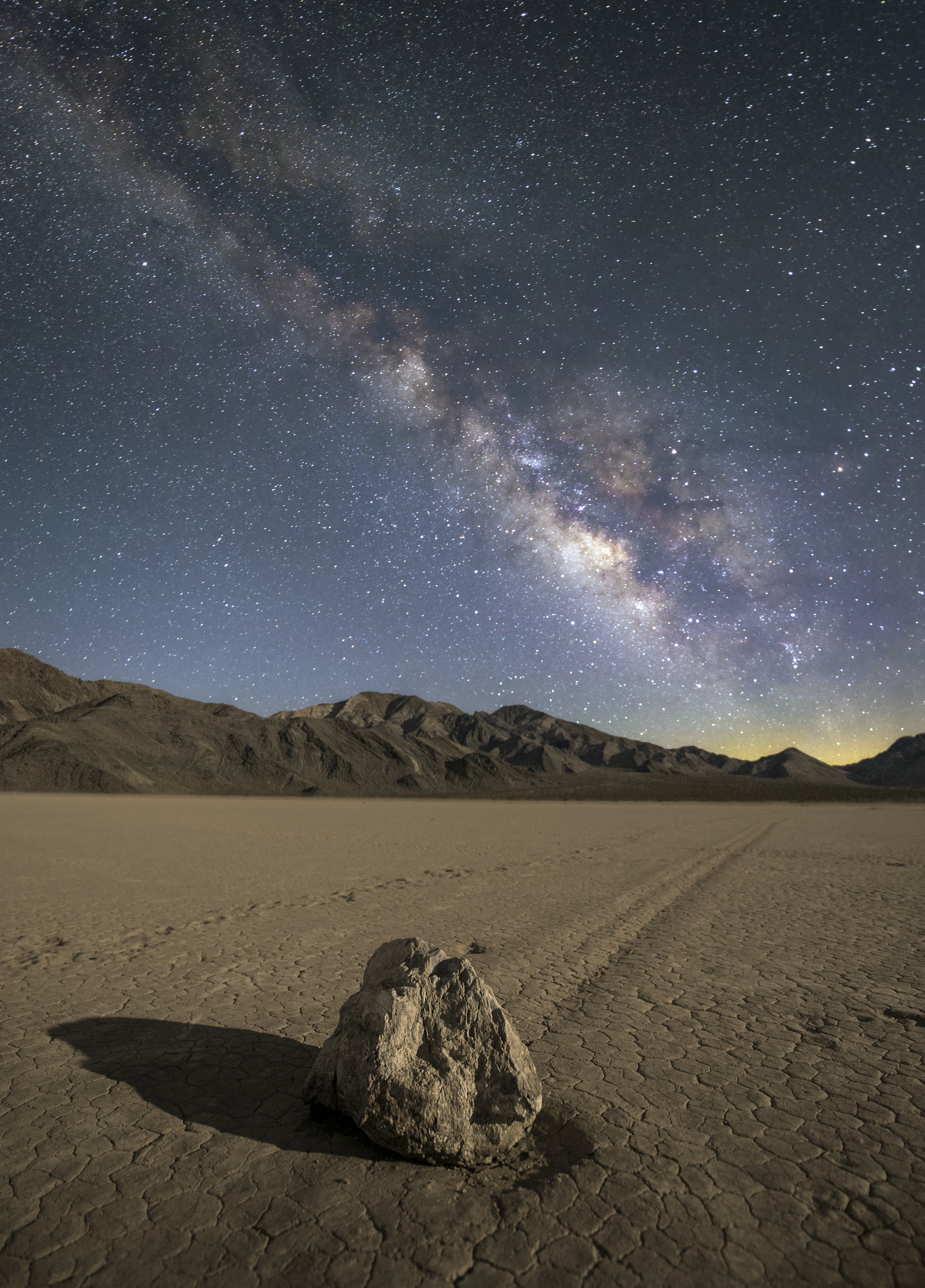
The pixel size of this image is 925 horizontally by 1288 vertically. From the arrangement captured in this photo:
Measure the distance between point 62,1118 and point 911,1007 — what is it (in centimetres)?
672

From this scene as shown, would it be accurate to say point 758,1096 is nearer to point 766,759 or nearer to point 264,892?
point 264,892

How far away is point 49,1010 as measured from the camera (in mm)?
5574

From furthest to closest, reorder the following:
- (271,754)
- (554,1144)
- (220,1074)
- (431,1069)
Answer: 1. (271,754)
2. (220,1074)
3. (554,1144)
4. (431,1069)

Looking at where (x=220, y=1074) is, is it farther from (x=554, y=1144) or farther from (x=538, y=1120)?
(x=554, y=1144)

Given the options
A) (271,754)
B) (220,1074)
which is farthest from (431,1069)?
(271,754)

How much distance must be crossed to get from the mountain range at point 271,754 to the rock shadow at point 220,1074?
59915mm

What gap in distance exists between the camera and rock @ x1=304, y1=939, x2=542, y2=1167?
3271 millimetres

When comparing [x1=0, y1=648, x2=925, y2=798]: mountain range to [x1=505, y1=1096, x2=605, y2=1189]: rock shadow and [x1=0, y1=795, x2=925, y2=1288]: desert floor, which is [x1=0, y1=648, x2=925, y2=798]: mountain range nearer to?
[x1=0, y1=795, x2=925, y2=1288]: desert floor

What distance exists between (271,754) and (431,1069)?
8036 cm

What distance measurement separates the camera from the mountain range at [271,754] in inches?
2429

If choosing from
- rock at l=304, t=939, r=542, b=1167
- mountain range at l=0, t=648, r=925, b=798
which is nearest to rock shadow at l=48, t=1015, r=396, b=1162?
rock at l=304, t=939, r=542, b=1167

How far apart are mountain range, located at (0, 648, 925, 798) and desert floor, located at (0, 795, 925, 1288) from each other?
189 ft

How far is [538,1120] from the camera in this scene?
12.3 feet

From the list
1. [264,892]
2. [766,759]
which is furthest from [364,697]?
[264,892]
